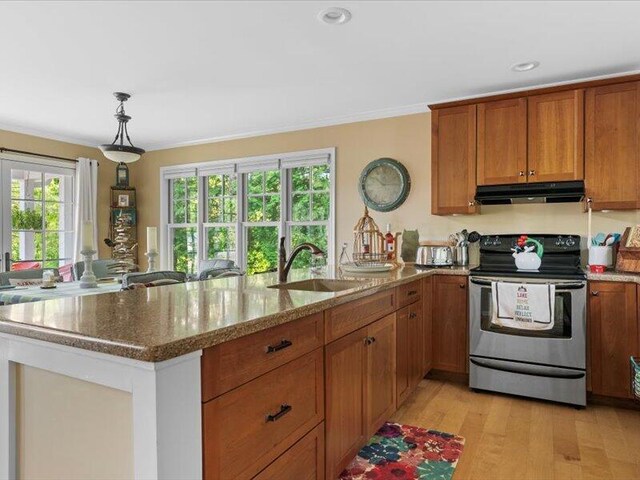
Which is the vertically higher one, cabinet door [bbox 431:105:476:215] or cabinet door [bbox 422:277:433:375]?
cabinet door [bbox 431:105:476:215]

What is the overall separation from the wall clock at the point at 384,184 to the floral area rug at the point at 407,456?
2.16 metres

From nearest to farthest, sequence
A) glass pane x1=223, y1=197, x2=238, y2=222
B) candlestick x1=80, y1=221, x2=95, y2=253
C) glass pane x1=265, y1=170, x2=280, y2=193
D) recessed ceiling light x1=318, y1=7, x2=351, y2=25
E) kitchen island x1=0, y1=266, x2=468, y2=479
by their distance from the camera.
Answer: kitchen island x1=0, y1=266, x2=468, y2=479
recessed ceiling light x1=318, y1=7, x2=351, y2=25
candlestick x1=80, y1=221, x2=95, y2=253
glass pane x1=265, y1=170, x2=280, y2=193
glass pane x1=223, y1=197, x2=238, y2=222

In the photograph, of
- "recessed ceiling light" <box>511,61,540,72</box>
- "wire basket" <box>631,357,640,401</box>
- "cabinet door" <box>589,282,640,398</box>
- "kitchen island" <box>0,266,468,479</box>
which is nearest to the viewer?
"kitchen island" <box>0,266,468,479</box>

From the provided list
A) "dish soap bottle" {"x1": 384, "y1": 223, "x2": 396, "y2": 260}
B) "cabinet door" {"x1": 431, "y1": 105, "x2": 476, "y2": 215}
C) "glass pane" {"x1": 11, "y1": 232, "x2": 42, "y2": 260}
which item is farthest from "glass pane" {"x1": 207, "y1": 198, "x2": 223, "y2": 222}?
"cabinet door" {"x1": 431, "y1": 105, "x2": 476, "y2": 215}

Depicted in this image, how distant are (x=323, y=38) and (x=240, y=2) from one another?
592mm

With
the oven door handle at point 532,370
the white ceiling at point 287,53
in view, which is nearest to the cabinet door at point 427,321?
the oven door handle at point 532,370

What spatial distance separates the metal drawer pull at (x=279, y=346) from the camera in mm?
1353

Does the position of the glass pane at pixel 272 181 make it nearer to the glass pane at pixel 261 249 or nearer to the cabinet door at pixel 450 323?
the glass pane at pixel 261 249

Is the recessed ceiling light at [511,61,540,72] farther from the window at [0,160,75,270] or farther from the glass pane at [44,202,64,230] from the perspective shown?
the glass pane at [44,202,64,230]

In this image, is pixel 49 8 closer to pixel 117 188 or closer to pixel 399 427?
pixel 399 427

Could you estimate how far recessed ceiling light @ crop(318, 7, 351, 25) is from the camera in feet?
7.44

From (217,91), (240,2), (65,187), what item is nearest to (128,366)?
(240,2)

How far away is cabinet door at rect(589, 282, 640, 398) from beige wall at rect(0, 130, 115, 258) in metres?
5.41

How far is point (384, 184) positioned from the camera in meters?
4.13
